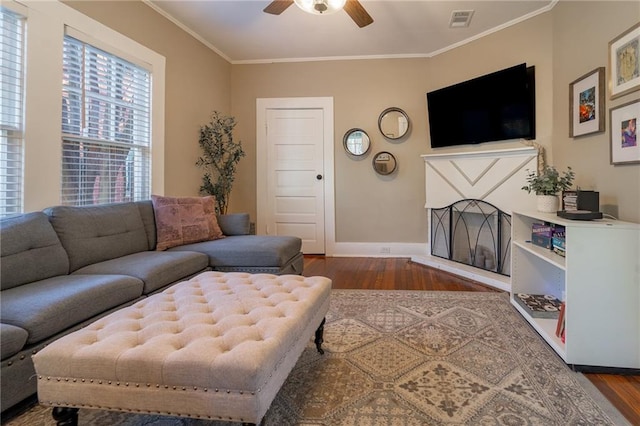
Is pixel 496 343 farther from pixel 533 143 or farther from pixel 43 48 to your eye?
pixel 43 48

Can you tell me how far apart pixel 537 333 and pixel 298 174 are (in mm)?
3414

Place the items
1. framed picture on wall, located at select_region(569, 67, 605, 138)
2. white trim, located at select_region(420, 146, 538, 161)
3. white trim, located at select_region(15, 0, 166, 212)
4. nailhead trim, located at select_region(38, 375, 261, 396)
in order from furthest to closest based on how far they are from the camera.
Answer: white trim, located at select_region(420, 146, 538, 161)
framed picture on wall, located at select_region(569, 67, 605, 138)
white trim, located at select_region(15, 0, 166, 212)
nailhead trim, located at select_region(38, 375, 261, 396)

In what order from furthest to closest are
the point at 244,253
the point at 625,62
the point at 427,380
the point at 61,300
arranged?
the point at 244,253 → the point at 625,62 → the point at 427,380 → the point at 61,300

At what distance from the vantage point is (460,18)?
3.51 metres

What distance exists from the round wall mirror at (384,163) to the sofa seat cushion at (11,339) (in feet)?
13.0

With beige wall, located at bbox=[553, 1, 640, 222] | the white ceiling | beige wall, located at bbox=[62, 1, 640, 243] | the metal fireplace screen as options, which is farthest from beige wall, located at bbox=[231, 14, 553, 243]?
beige wall, located at bbox=[553, 1, 640, 222]

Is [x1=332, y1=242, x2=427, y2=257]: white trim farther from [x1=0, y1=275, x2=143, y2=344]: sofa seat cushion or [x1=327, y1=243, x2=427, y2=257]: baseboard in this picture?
[x1=0, y1=275, x2=143, y2=344]: sofa seat cushion

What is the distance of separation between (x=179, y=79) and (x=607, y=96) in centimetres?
378

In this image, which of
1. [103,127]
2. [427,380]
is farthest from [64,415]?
[103,127]

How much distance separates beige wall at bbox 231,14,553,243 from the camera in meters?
4.56

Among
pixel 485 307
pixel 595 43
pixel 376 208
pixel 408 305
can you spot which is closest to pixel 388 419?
pixel 408 305

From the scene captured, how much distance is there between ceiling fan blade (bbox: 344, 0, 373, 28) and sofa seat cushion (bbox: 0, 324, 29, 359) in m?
2.70

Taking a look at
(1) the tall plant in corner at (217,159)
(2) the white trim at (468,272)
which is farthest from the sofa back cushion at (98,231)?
(2) the white trim at (468,272)

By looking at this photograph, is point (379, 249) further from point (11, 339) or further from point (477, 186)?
point (11, 339)
